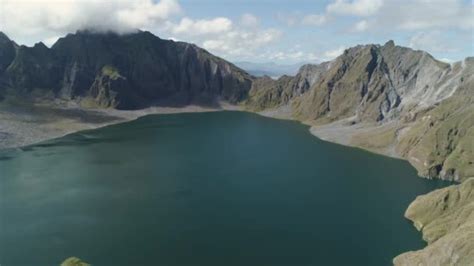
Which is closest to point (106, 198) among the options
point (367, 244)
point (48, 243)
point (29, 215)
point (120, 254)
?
point (29, 215)

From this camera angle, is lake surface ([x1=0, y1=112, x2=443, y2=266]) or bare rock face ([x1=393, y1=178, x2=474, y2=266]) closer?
bare rock face ([x1=393, y1=178, x2=474, y2=266])

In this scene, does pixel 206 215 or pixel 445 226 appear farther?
pixel 206 215

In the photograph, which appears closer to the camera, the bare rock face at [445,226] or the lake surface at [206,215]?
the bare rock face at [445,226]

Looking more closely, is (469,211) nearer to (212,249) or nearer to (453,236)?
(453,236)
